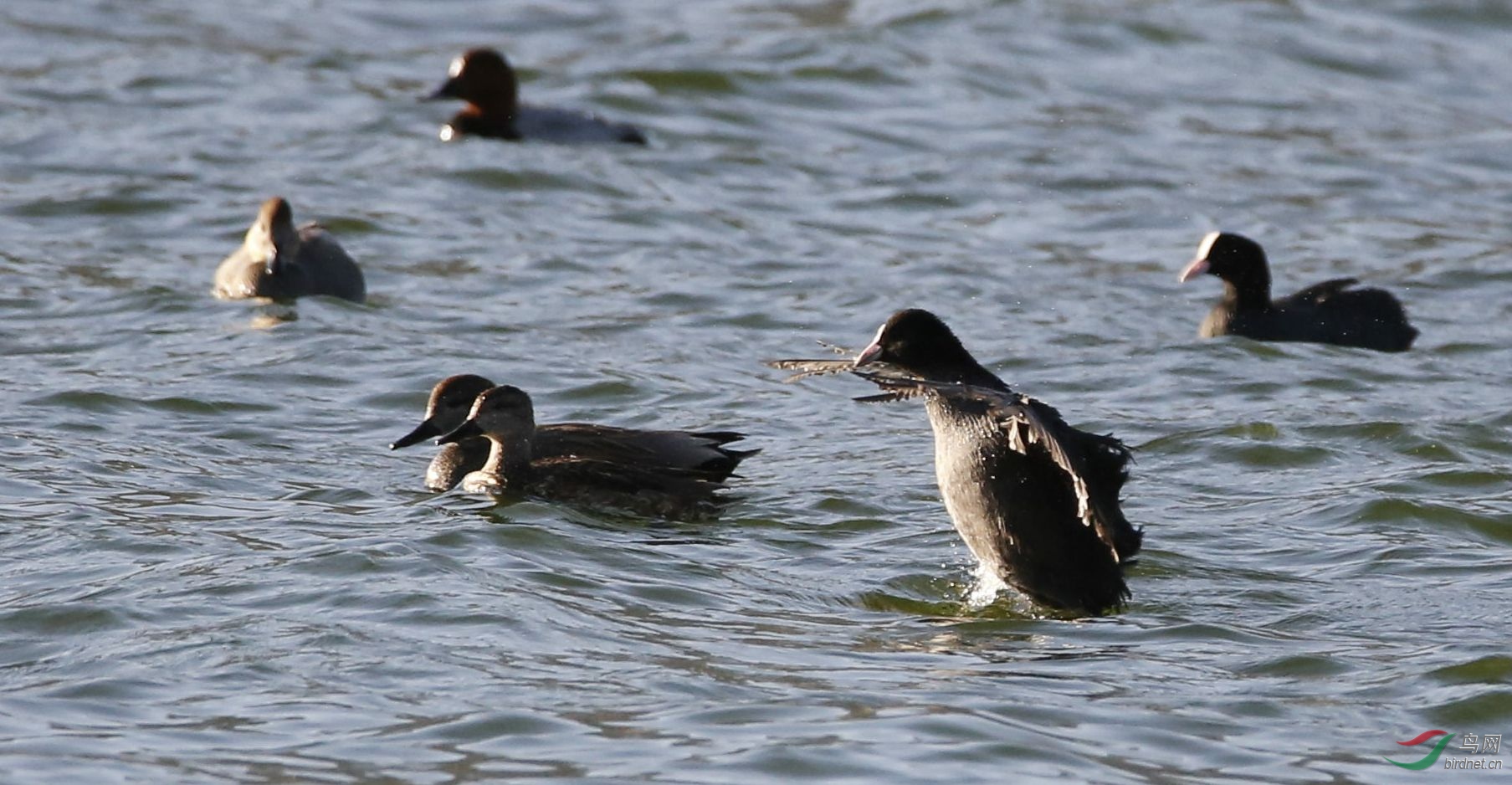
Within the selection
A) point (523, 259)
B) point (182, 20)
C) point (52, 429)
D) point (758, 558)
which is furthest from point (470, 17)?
point (758, 558)

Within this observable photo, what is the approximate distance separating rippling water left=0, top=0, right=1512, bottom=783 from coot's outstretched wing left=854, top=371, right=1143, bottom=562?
41cm

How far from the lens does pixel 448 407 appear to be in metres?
10.2

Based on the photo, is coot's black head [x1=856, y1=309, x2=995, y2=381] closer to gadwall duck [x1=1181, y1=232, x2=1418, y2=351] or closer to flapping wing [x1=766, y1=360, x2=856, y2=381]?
flapping wing [x1=766, y1=360, x2=856, y2=381]

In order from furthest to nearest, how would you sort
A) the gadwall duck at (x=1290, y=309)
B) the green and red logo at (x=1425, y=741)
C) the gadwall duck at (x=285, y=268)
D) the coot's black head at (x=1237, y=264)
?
the coot's black head at (x=1237, y=264), the gadwall duck at (x=285, y=268), the gadwall duck at (x=1290, y=309), the green and red logo at (x=1425, y=741)

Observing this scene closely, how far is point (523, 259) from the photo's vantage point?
15.1 metres

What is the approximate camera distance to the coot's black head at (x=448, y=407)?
33.2ft

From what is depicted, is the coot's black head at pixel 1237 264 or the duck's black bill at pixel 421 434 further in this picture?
the coot's black head at pixel 1237 264

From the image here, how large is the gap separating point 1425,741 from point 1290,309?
7.08 metres

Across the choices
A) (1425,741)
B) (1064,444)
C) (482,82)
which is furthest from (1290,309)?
(482,82)

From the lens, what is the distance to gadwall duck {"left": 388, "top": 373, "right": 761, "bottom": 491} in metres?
9.60

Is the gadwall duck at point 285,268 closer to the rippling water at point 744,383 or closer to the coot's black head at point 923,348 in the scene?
the rippling water at point 744,383

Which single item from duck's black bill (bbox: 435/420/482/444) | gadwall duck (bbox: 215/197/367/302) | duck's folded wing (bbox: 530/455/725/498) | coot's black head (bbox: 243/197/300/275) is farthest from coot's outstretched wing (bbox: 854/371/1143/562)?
coot's black head (bbox: 243/197/300/275)

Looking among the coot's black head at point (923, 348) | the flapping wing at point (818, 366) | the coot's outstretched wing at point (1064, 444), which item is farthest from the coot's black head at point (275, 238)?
the coot's outstretched wing at point (1064, 444)

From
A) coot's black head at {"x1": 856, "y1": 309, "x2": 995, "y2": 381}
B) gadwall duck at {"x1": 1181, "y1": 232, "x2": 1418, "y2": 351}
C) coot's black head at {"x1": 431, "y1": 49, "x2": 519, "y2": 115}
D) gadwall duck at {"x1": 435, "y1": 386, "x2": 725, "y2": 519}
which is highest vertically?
coot's black head at {"x1": 431, "y1": 49, "x2": 519, "y2": 115}
